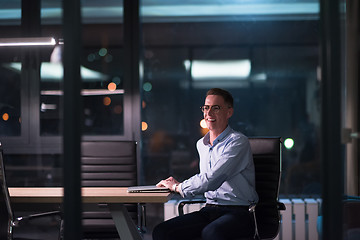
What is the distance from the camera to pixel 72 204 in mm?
1487

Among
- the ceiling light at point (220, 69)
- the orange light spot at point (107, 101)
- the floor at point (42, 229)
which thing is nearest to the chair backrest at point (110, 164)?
the orange light spot at point (107, 101)

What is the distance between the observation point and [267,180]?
3.35 m

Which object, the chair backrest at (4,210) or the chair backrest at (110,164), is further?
the chair backrest at (110,164)

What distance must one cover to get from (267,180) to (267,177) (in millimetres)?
21

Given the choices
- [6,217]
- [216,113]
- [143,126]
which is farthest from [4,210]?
[143,126]

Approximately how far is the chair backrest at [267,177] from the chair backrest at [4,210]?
5.17ft

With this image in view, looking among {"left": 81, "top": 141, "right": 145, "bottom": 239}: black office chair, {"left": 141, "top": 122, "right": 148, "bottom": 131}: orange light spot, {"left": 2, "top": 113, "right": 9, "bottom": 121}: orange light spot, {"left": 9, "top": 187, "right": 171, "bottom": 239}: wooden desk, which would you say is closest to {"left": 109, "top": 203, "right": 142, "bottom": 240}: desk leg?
{"left": 9, "top": 187, "right": 171, "bottom": 239}: wooden desk

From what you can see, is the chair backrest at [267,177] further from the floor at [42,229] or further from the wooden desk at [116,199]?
the floor at [42,229]

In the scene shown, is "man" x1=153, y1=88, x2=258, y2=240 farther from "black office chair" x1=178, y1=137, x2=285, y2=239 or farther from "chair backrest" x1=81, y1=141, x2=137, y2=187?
"chair backrest" x1=81, y1=141, x2=137, y2=187

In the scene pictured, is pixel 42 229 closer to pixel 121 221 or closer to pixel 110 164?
pixel 110 164

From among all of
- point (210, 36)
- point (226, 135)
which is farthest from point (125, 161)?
point (210, 36)

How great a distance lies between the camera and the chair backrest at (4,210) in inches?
110

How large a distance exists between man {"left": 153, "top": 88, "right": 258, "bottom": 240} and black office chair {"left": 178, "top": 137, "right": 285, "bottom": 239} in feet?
0.56

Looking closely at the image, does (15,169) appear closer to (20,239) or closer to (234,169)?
(20,239)
